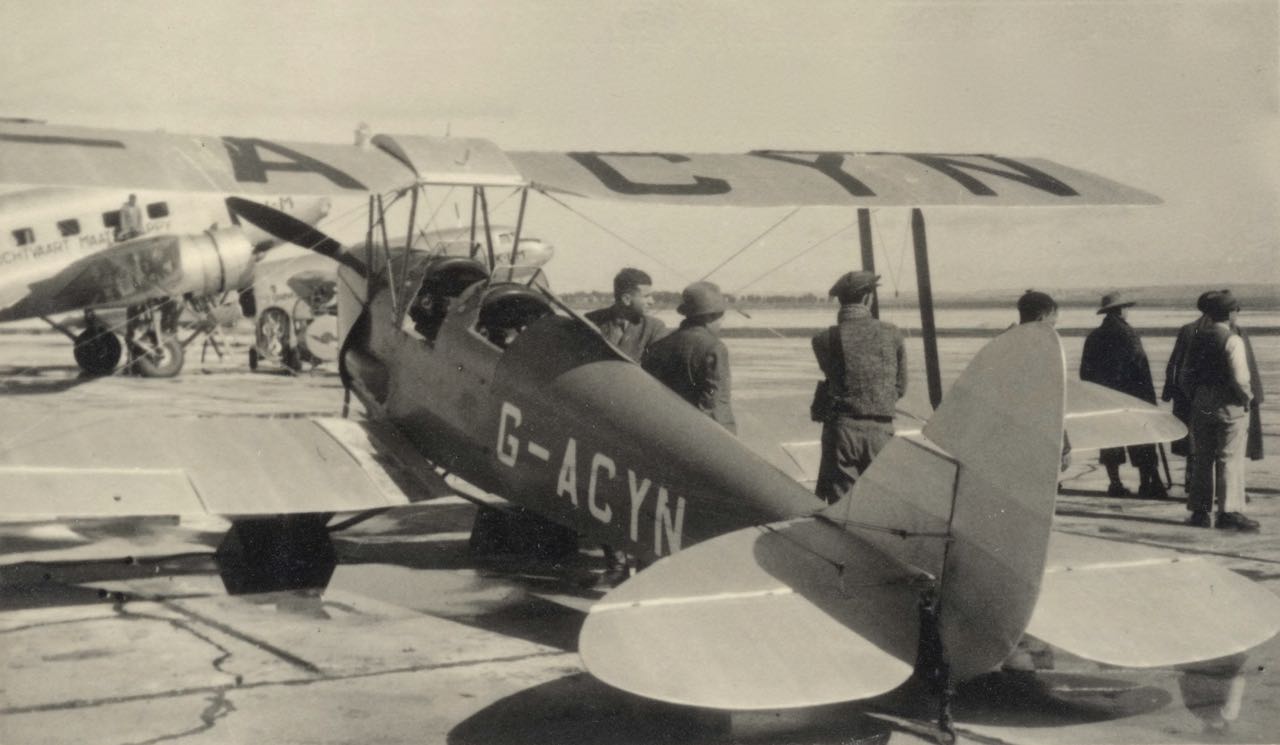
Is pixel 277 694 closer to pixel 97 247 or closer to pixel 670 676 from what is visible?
pixel 670 676

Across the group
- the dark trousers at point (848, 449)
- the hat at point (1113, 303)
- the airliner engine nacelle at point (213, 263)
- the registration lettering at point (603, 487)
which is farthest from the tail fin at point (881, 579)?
the airliner engine nacelle at point (213, 263)

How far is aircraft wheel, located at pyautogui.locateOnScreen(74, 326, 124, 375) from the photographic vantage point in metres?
21.4

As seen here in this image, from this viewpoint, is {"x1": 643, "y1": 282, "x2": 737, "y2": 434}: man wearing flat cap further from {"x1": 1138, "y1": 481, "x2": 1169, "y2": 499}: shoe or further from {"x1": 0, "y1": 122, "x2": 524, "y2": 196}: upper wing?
{"x1": 1138, "y1": 481, "x2": 1169, "y2": 499}: shoe

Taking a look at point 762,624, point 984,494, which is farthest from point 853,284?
point 762,624

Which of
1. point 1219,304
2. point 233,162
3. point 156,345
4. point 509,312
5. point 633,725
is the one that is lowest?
point 156,345

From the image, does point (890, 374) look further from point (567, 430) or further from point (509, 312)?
point (509, 312)

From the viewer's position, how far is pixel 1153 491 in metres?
10.2

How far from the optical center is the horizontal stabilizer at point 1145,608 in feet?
12.7

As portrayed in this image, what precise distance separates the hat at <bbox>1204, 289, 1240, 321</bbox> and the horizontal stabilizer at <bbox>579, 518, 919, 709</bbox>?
525 centimetres

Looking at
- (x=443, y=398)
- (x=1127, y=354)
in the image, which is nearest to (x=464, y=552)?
(x=443, y=398)

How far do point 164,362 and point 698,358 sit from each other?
1732 cm

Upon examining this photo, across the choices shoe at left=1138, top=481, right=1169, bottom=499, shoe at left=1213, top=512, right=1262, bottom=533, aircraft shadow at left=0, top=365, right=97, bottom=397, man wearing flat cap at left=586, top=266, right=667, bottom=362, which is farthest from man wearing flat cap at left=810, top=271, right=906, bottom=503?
aircraft shadow at left=0, top=365, right=97, bottom=397

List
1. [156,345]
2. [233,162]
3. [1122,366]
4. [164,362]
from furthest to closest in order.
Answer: [164,362] → [156,345] → [1122,366] → [233,162]

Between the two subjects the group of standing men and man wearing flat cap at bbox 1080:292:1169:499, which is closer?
the group of standing men
